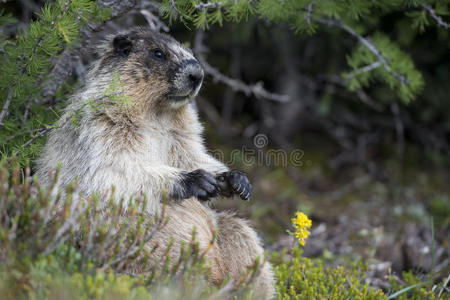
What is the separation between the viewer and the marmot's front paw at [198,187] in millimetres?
3520

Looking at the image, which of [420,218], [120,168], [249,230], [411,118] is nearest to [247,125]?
[411,118]

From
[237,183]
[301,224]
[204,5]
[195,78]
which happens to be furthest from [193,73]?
[301,224]

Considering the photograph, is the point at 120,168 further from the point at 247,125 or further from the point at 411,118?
the point at 411,118

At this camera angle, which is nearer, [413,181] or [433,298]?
[433,298]

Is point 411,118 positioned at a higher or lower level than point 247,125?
higher

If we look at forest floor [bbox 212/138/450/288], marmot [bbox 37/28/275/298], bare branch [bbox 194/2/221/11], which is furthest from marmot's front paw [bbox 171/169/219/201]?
forest floor [bbox 212/138/450/288]

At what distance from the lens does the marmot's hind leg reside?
12.5 feet

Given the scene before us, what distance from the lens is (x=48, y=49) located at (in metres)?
3.47

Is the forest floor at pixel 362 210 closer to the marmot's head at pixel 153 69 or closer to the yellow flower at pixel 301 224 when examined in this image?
the yellow flower at pixel 301 224

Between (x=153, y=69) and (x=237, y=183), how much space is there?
1.25 metres

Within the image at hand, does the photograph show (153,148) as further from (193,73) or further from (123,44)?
(123,44)

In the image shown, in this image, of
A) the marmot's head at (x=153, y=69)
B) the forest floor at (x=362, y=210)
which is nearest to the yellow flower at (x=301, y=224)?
the marmot's head at (x=153, y=69)

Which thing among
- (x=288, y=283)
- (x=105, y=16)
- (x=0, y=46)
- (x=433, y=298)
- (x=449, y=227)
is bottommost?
(x=449, y=227)

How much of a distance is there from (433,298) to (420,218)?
2952mm
